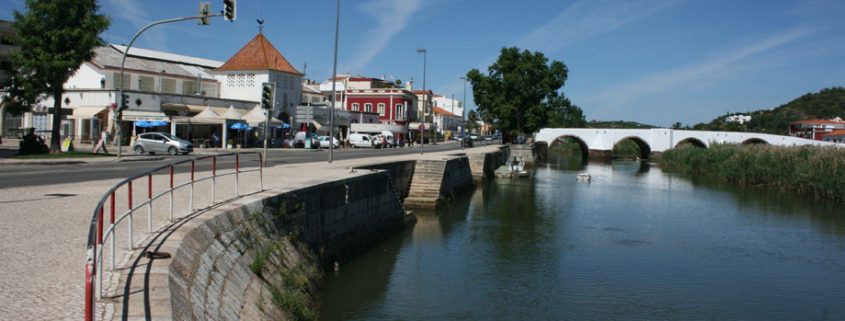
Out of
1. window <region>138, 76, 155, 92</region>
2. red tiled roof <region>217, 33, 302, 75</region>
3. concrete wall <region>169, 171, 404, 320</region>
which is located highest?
red tiled roof <region>217, 33, 302, 75</region>

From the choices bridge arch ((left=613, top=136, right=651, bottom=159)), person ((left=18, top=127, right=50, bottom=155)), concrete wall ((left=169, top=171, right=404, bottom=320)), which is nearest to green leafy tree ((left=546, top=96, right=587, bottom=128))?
bridge arch ((left=613, top=136, right=651, bottom=159))

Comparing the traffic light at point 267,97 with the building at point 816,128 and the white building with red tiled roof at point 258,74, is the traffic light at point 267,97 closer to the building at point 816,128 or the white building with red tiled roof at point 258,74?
the white building with red tiled roof at point 258,74

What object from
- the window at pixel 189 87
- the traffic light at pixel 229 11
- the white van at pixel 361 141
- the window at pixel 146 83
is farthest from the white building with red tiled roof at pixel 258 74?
the traffic light at pixel 229 11

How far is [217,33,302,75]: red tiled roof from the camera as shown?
62053mm

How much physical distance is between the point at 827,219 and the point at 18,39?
116ft

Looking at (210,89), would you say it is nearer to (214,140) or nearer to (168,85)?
(168,85)

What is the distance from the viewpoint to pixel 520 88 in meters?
82.4

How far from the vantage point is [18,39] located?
31047 mm

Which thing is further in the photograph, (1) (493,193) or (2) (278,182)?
(1) (493,193)

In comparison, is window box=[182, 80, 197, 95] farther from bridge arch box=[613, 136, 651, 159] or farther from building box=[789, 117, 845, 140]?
building box=[789, 117, 845, 140]

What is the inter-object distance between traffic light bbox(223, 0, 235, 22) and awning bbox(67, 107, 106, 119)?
2943cm

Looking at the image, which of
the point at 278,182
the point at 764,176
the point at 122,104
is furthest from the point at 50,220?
the point at 764,176

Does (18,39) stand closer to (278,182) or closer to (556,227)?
(278,182)

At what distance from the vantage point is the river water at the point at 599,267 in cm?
1360
